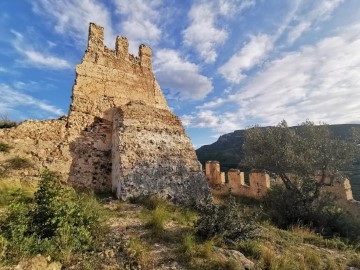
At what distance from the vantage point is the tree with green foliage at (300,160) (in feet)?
43.6

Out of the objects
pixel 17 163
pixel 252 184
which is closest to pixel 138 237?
pixel 17 163

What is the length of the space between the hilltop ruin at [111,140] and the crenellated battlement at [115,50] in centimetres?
5

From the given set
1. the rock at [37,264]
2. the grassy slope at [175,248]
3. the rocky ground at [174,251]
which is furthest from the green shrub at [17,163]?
the rock at [37,264]

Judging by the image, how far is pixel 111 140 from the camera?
12148mm

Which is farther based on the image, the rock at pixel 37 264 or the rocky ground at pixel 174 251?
the rocky ground at pixel 174 251

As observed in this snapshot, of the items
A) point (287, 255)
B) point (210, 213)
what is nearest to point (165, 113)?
point (210, 213)

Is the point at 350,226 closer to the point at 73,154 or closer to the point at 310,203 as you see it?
the point at 310,203

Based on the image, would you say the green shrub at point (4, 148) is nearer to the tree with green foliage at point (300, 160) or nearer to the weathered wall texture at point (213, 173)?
the tree with green foliage at point (300, 160)

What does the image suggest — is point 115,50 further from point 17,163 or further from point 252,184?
point 252,184

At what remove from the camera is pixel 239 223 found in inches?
303

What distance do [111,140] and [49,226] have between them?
649cm

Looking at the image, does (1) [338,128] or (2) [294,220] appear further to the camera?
(1) [338,128]

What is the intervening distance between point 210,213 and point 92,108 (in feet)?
23.6

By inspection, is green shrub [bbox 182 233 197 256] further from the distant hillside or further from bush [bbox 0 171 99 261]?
the distant hillside
